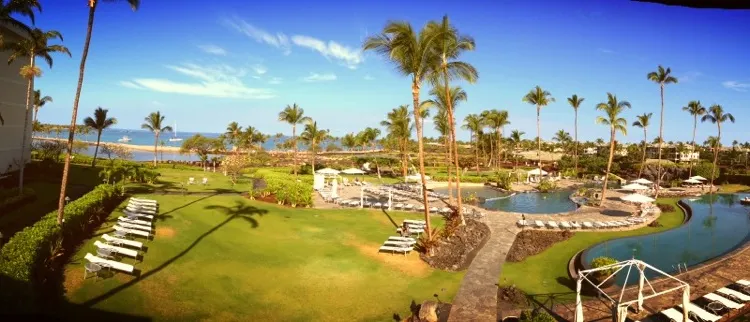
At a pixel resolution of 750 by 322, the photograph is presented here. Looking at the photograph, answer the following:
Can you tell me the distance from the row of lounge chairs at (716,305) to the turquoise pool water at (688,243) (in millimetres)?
3318

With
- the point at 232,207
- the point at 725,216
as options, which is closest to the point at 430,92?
the point at 232,207

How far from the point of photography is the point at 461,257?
65.0 ft

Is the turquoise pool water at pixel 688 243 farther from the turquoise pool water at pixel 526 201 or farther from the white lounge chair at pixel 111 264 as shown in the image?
the white lounge chair at pixel 111 264

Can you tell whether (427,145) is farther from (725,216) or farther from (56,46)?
(56,46)

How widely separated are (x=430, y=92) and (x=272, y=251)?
16421 mm

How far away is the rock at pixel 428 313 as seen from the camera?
12852 millimetres

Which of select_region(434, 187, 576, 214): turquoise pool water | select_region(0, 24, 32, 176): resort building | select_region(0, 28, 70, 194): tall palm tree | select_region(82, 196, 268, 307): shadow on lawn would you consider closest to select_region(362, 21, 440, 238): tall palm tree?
select_region(82, 196, 268, 307): shadow on lawn

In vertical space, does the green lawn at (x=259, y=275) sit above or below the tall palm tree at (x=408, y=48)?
below

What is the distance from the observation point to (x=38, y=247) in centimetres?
1288

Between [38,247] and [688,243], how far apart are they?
33226mm

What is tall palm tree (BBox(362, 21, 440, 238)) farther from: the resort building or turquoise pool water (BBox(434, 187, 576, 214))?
the resort building

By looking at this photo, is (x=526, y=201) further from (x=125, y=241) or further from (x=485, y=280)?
(x=125, y=241)

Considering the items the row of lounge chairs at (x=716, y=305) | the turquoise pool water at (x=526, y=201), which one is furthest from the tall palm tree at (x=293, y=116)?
the row of lounge chairs at (x=716, y=305)

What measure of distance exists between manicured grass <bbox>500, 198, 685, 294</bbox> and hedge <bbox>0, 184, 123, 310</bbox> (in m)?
15.7
